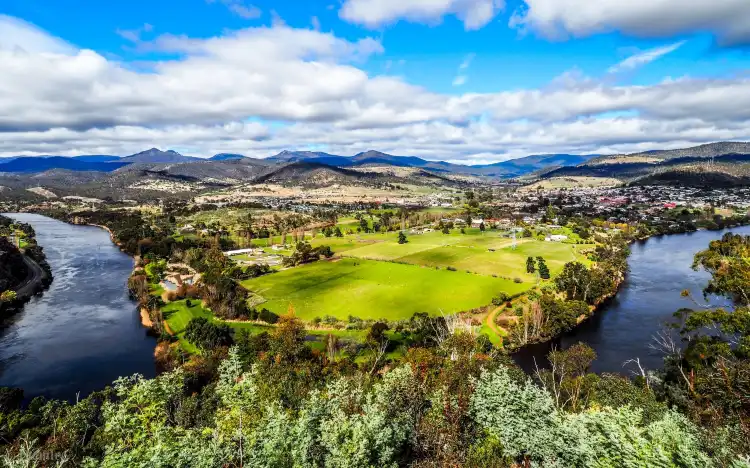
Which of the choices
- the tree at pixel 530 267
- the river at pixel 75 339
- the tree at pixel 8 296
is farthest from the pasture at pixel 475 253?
the tree at pixel 8 296

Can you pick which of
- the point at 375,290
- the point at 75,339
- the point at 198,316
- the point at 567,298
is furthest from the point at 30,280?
the point at 567,298

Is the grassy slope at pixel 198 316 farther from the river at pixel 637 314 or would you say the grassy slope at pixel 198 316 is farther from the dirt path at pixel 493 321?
the river at pixel 637 314

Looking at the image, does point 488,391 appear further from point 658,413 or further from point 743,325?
point 743,325

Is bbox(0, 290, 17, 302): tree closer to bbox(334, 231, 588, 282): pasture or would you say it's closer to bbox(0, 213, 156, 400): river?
bbox(0, 213, 156, 400): river

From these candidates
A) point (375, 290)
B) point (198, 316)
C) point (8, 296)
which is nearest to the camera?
point (198, 316)

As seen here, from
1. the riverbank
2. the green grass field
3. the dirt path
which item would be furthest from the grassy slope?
the riverbank

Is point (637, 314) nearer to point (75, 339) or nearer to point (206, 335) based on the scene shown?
point (206, 335)
